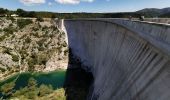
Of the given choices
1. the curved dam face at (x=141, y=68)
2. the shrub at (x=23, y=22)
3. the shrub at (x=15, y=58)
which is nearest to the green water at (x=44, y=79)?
the shrub at (x=15, y=58)

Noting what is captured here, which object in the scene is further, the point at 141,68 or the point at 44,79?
the point at 44,79

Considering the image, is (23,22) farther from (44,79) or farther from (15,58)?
(44,79)

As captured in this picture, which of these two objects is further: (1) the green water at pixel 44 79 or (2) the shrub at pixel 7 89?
(1) the green water at pixel 44 79

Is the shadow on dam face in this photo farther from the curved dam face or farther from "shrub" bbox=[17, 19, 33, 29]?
"shrub" bbox=[17, 19, 33, 29]

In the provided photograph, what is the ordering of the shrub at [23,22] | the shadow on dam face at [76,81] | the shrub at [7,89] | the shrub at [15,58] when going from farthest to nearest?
the shrub at [23,22] < the shrub at [15,58] < the shrub at [7,89] < the shadow on dam face at [76,81]

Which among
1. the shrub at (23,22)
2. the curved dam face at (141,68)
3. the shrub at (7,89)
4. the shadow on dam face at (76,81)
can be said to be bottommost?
the shrub at (7,89)

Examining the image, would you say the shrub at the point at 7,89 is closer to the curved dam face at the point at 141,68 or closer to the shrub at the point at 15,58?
the shrub at the point at 15,58

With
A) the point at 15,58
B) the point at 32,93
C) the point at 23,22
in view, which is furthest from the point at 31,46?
the point at 32,93

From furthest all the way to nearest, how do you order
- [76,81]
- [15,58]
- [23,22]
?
[23,22] < [15,58] < [76,81]

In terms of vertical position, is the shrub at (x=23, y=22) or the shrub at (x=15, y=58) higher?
the shrub at (x=23, y=22)
